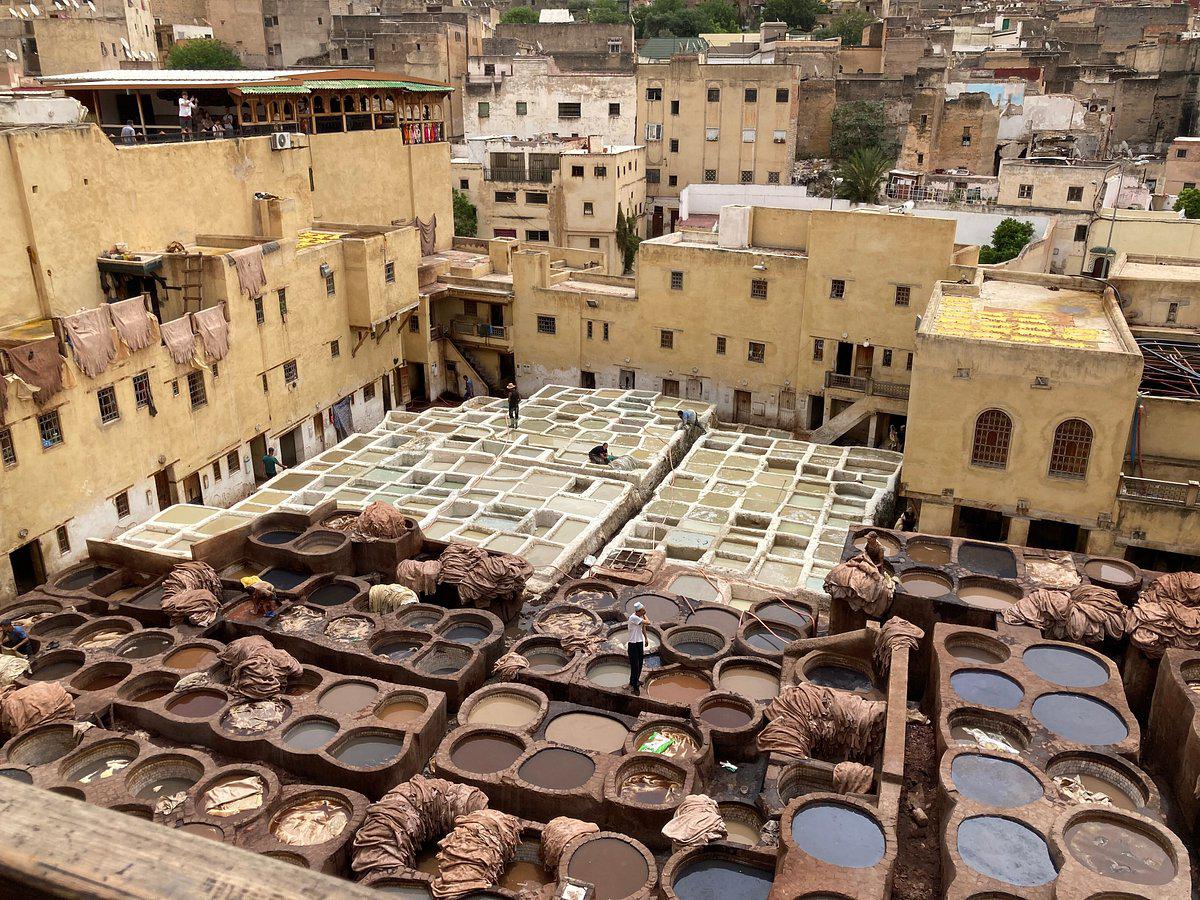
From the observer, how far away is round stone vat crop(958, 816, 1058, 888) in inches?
438

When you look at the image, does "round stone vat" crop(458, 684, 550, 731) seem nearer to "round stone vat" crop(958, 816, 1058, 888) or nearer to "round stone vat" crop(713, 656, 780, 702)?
"round stone vat" crop(713, 656, 780, 702)

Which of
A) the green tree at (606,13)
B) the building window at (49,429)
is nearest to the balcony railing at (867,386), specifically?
the building window at (49,429)

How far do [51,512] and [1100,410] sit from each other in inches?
921

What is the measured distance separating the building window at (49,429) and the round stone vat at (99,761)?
831 cm

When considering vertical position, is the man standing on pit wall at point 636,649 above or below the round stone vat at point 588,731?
above

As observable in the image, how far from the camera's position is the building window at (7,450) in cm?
1962

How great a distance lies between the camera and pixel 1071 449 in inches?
881

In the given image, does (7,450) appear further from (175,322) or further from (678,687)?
(678,687)

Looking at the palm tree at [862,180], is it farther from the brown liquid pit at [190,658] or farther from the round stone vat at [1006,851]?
the round stone vat at [1006,851]

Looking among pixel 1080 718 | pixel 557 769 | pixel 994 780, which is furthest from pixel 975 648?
pixel 557 769

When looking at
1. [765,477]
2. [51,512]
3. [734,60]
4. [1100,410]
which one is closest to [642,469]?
[765,477]

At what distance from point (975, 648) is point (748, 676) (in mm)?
3863

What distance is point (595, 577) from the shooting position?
20.6 m

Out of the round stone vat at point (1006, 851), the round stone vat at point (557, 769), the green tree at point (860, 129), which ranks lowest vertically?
the round stone vat at point (557, 769)
